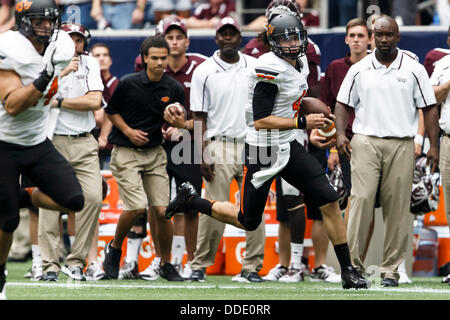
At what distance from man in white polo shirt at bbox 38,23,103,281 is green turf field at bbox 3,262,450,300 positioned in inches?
10.1

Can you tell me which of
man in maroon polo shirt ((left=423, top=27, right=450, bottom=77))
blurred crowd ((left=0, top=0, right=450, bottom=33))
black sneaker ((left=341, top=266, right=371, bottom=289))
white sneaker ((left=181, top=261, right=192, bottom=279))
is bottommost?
Result: white sneaker ((left=181, top=261, right=192, bottom=279))

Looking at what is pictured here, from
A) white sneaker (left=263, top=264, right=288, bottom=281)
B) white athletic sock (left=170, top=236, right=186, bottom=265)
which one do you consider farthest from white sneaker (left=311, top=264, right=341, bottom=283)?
white athletic sock (left=170, top=236, right=186, bottom=265)

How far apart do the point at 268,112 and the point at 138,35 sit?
4.14 m

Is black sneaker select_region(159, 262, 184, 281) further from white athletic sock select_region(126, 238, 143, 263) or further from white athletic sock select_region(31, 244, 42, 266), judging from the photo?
white athletic sock select_region(31, 244, 42, 266)

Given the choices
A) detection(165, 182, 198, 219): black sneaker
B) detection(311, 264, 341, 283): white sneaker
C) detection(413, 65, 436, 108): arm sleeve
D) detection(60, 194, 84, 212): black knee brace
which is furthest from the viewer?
detection(311, 264, 341, 283): white sneaker

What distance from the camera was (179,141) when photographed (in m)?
8.61

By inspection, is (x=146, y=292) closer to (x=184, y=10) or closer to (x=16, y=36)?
(x=16, y=36)

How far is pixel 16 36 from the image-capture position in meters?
6.18

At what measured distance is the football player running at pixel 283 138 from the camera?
22.2ft

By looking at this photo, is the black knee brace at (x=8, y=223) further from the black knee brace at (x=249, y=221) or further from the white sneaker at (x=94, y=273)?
the white sneaker at (x=94, y=273)

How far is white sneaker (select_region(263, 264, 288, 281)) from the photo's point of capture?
27.6 feet

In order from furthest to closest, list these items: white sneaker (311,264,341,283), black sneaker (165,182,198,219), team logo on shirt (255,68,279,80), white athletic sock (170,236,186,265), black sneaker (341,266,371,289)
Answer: white athletic sock (170,236,186,265) → white sneaker (311,264,341,283) → black sneaker (165,182,198,219) → black sneaker (341,266,371,289) → team logo on shirt (255,68,279,80)

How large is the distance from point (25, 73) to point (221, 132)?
2.43 m

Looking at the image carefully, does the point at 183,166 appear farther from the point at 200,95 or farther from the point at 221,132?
the point at 200,95
